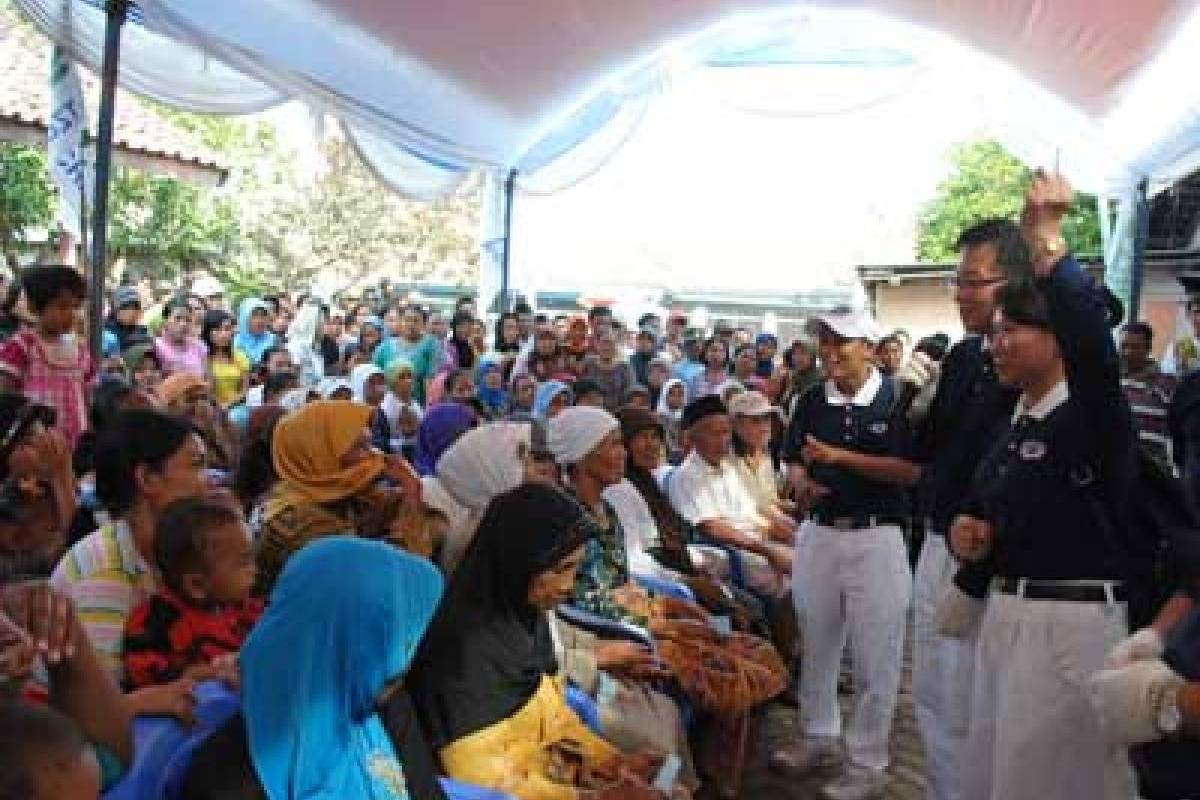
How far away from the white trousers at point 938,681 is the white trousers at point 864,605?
428mm

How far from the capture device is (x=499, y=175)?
1024 cm

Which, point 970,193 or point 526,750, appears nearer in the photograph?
point 526,750

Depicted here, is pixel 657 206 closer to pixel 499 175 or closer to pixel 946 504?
pixel 499 175

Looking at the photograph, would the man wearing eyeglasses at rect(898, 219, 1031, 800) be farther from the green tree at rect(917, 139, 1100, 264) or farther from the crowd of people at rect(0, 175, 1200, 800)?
the green tree at rect(917, 139, 1100, 264)

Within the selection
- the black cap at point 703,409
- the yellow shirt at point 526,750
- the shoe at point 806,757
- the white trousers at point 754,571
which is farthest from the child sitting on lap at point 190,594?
the black cap at point 703,409

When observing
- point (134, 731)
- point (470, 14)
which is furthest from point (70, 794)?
point (470, 14)

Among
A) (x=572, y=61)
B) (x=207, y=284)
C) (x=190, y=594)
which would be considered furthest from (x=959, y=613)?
(x=207, y=284)

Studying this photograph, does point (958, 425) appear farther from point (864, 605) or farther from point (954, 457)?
point (864, 605)

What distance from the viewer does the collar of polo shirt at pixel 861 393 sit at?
4340 millimetres

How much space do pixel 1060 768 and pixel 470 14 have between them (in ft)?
16.6

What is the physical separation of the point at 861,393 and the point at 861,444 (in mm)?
180

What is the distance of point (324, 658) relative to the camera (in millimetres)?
1993

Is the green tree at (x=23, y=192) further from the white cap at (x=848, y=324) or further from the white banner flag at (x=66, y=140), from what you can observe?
the white cap at (x=848, y=324)

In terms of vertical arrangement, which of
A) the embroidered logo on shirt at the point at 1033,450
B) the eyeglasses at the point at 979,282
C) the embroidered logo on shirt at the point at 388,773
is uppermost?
the eyeglasses at the point at 979,282
